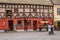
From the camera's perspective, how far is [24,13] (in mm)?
56938

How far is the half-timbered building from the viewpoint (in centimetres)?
5528

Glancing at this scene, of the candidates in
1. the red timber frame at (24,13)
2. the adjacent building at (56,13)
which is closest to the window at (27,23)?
the red timber frame at (24,13)

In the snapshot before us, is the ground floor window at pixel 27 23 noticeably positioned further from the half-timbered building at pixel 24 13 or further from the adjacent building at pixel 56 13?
the adjacent building at pixel 56 13

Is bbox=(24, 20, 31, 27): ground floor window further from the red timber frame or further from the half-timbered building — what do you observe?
the red timber frame

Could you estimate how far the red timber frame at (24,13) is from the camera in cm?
5519

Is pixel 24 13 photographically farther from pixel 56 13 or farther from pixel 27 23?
pixel 56 13

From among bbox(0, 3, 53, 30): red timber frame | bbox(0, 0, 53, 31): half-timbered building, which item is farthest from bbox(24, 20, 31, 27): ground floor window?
bbox(0, 3, 53, 30): red timber frame

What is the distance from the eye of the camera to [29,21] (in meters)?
57.6

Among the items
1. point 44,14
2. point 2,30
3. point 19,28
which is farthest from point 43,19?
point 2,30

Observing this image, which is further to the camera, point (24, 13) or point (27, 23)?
point (27, 23)

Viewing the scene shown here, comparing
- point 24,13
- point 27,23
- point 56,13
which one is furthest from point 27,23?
point 56,13

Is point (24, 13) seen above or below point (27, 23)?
above

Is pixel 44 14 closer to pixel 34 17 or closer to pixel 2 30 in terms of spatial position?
pixel 34 17

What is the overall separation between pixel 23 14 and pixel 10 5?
11.3 ft
